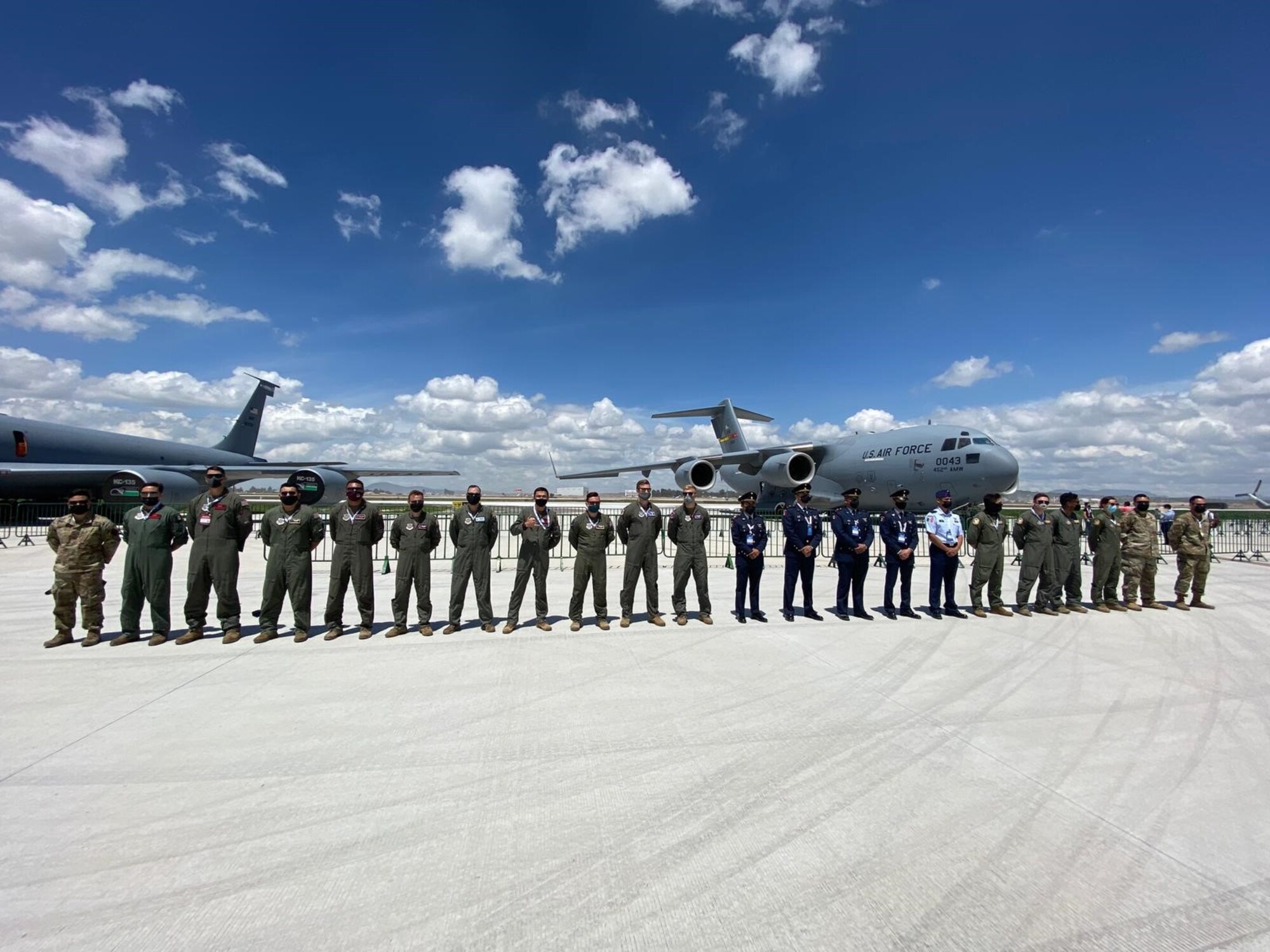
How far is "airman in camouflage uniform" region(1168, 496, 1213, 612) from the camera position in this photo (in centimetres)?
813

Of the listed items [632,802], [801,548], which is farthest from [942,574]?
[632,802]

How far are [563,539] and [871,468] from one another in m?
10.5

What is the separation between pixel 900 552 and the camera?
769 centimetres

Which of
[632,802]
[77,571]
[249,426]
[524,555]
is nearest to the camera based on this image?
[632,802]

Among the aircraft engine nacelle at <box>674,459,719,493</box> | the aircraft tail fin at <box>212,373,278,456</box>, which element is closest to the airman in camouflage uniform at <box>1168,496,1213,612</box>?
the aircraft engine nacelle at <box>674,459,719,493</box>

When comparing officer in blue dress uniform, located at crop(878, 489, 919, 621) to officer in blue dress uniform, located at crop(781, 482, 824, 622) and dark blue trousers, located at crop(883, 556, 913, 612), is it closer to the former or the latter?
dark blue trousers, located at crop(883, 556, 913, 612)

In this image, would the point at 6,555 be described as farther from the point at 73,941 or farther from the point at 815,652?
the point at 815,652

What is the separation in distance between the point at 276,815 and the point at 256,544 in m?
16.0

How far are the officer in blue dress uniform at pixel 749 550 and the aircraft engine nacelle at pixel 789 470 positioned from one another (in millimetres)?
14314

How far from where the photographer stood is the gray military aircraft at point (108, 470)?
18094 millimetres

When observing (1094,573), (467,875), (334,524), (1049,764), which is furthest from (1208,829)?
(334,524)

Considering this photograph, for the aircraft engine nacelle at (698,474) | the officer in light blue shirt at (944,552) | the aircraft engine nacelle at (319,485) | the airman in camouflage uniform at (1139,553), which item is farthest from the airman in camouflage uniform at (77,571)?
the aircraft engine nacelle at (698,474)

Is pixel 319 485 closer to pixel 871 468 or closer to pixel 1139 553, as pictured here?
pixel 871 468

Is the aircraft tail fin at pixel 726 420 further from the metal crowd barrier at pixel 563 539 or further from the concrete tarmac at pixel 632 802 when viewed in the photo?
the concrete tarmac at pixel 632 802
